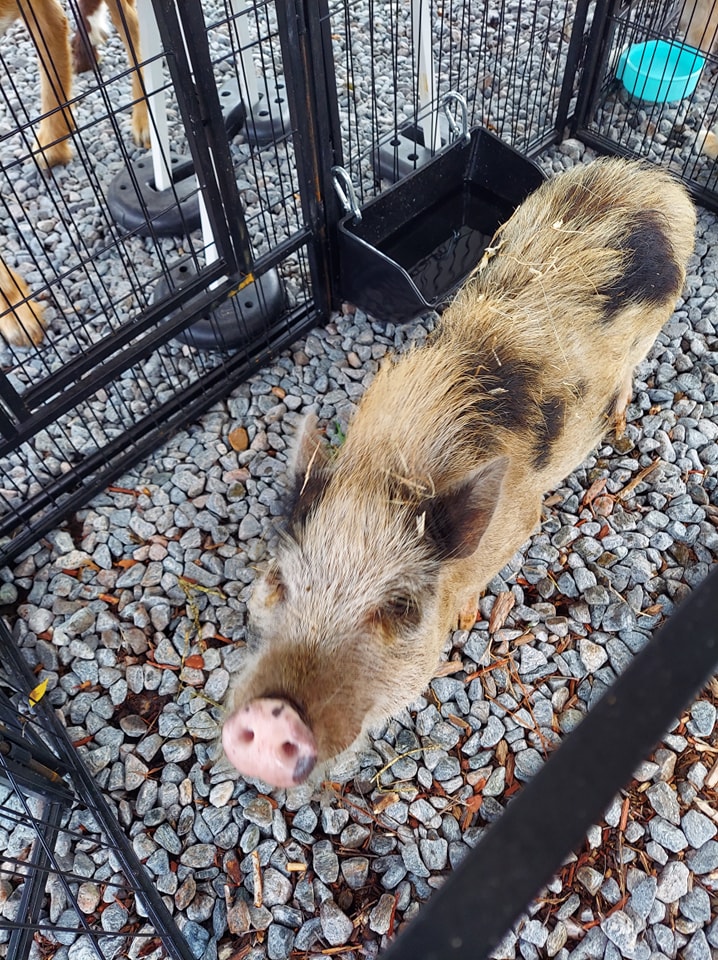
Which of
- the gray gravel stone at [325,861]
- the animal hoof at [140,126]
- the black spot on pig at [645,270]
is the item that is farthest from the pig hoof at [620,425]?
the animal hoof at [140,126]

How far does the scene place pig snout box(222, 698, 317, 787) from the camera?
4.62ft

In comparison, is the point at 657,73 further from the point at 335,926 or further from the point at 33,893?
the point at 33,893

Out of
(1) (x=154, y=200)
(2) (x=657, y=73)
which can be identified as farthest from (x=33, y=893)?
(2) (x=657, y=73)

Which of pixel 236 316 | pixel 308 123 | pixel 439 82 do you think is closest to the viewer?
pixel 308 123

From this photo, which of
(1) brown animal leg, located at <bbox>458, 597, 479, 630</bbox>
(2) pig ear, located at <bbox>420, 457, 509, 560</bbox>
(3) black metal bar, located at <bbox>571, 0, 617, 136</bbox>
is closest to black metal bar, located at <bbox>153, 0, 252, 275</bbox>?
(2) pig ear, located at <bbox>420, 457, 509, 560</bbox>

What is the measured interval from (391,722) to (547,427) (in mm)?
1067

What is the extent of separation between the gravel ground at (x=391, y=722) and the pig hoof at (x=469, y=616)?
0.04 metres

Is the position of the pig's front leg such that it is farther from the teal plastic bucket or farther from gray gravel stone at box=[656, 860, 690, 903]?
the teal plastic bucket

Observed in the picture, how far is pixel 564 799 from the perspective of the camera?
634 millimetres

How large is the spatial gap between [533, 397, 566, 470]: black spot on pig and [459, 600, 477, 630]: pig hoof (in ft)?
1.82

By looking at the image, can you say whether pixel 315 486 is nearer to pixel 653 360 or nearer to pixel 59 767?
pixel 59 767

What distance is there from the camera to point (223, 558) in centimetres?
262

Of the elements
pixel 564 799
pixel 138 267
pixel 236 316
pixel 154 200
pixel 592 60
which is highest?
pixel 564 799

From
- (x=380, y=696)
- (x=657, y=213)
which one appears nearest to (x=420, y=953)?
(x=380, y=696)
